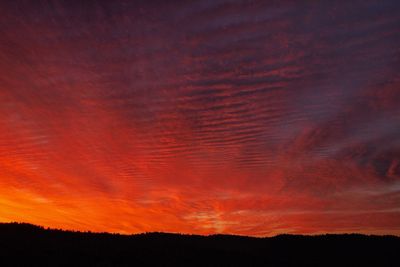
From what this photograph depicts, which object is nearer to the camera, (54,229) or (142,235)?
(54,229)

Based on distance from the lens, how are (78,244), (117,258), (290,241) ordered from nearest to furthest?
(117,258) → (78,244) → (290,241)

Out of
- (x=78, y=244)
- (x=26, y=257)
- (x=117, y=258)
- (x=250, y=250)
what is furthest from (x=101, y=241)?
(x=250, y=250)

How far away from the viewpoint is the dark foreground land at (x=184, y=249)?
45.2 feet

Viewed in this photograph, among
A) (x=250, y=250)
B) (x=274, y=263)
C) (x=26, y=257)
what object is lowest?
(x=26, y=257)

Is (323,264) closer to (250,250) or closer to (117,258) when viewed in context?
(250,250)

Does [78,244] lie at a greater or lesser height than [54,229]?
lesser

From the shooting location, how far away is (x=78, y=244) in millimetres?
16203

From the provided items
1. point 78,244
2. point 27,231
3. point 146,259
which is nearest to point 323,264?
point 146,259

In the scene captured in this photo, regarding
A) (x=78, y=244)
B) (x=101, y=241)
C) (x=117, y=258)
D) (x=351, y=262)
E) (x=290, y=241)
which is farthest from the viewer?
(x=290, y=241)

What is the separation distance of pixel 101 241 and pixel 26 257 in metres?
4.65

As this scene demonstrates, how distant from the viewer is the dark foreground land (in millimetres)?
13781

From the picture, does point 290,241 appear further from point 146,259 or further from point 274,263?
point 146,259

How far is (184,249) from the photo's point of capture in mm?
17359

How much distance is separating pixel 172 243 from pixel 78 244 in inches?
190
